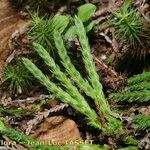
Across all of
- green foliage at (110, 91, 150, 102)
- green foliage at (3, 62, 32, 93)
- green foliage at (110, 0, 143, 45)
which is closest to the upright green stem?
green foliage at (110, 91, 150, 102)

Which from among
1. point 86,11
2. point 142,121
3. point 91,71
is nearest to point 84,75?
point 91,71

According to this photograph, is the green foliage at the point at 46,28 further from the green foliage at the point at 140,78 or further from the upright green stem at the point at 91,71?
the green foliage at the point at 140,78

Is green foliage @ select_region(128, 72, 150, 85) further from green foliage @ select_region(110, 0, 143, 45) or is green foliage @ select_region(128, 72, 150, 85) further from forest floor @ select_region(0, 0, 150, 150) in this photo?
green foliage @ select_region(110, 0, 143, 45)

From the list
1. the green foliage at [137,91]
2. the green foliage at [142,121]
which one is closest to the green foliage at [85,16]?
the green foliage at [137,91]

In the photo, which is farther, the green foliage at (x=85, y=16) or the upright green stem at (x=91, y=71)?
the green foliage at (x=85, y=16)

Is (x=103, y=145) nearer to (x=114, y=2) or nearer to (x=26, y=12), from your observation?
(x=114, y=2)

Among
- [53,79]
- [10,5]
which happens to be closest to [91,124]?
[53,79]
